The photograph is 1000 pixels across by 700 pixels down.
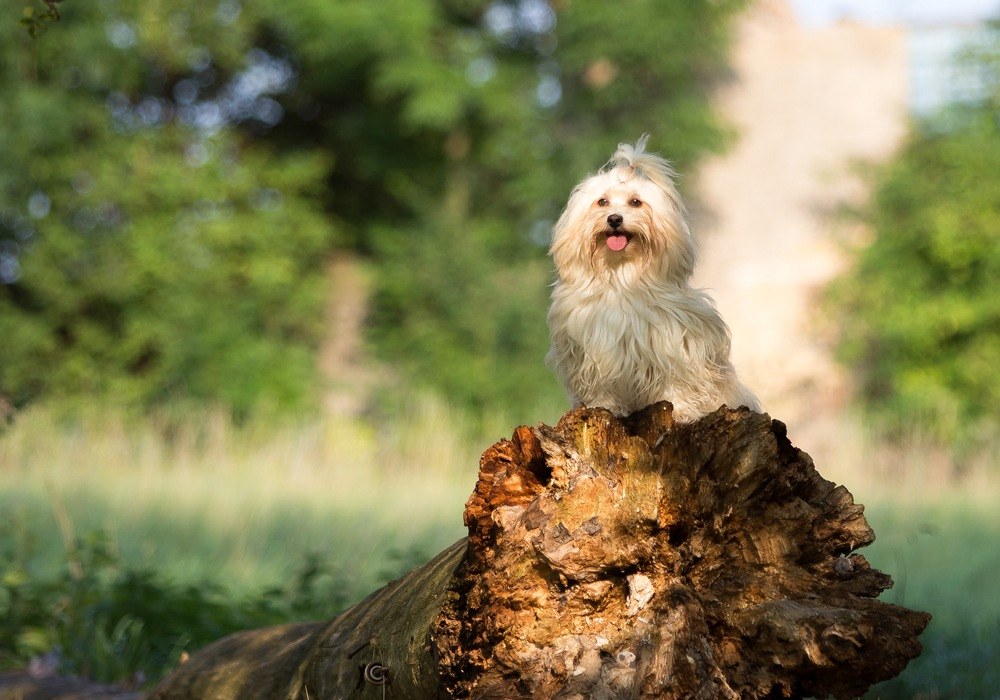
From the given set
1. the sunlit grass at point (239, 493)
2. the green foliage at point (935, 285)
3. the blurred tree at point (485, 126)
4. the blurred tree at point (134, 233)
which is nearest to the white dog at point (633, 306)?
the sunlit grass at point (239, 493)

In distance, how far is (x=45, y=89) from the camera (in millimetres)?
16078

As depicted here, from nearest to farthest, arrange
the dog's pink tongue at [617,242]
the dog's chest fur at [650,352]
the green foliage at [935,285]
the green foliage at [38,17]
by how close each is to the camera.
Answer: the dog's chest fur at [650,352] → the dog's pink tongue at [617,242] → the green foliage at [38,17] → the green foliage at [935,285]

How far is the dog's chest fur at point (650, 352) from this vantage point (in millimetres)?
3145

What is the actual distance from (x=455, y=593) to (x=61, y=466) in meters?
7.88

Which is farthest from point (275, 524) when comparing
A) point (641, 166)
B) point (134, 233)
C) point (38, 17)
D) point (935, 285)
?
point (935, 285)

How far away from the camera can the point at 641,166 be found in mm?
3525

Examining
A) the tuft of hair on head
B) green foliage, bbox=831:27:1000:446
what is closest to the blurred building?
green foliage, bbox=831:27:1000:446

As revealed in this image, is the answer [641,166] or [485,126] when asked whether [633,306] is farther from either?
[485,126]

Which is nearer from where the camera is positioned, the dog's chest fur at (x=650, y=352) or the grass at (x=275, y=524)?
the dog's chest fur at (x=650, y=352)

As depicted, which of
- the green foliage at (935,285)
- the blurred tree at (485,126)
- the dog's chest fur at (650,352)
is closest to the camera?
the dog's chest fur at (650,352)

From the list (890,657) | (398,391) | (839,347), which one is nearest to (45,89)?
(398,391)

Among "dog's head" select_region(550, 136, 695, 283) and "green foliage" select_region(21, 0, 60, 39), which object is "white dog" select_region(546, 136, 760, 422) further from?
"green foliage" select_region(21, 0, 60, 39)

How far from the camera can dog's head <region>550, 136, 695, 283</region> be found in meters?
3.33

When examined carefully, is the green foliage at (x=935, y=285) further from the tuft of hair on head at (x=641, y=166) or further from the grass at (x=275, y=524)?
the tuft of hair on head at (x=641, y=166)
